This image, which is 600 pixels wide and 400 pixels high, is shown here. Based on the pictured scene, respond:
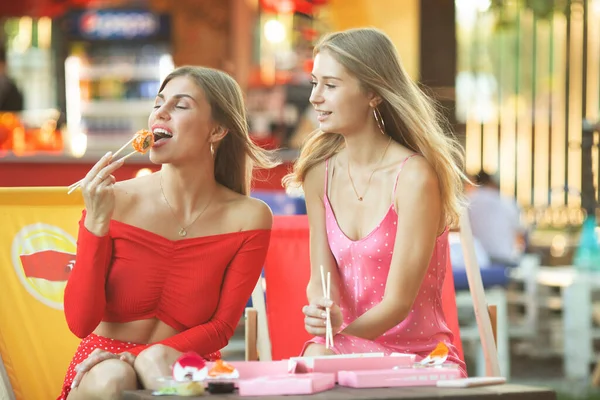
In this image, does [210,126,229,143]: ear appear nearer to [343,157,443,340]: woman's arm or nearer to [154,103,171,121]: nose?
[154,103,171,121]: nose

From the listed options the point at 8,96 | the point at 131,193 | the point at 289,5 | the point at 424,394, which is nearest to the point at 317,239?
the point at 131,193

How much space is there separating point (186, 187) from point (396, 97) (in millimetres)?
592

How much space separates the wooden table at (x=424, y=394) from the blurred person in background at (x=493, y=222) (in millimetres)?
5746

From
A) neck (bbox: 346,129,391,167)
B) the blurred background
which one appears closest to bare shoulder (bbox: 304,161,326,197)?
neck (bbox: 346,129,391,167)

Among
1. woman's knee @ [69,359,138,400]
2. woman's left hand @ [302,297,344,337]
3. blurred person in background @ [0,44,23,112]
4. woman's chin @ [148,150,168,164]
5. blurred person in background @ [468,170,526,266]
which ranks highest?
blurred person in background @ [0,44,23,112]

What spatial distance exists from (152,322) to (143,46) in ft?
35.7

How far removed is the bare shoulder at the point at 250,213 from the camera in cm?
288

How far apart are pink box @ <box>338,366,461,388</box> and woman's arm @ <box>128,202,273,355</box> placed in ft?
2.12

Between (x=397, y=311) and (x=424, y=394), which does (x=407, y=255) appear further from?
(x=424, y=394)

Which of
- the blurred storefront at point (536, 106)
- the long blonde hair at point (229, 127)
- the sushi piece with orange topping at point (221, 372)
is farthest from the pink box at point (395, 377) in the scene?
the blurred storefront at point (536, 106)

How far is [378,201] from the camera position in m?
2.96

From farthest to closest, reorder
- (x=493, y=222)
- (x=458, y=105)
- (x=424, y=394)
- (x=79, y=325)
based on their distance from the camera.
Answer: (x=458, y=105), (x=493, y=222), (x=79, y=325), (x=424, y=394)

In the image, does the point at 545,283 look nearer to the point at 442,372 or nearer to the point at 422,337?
the point at 422,337

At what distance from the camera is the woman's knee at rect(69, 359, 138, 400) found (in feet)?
7.73
